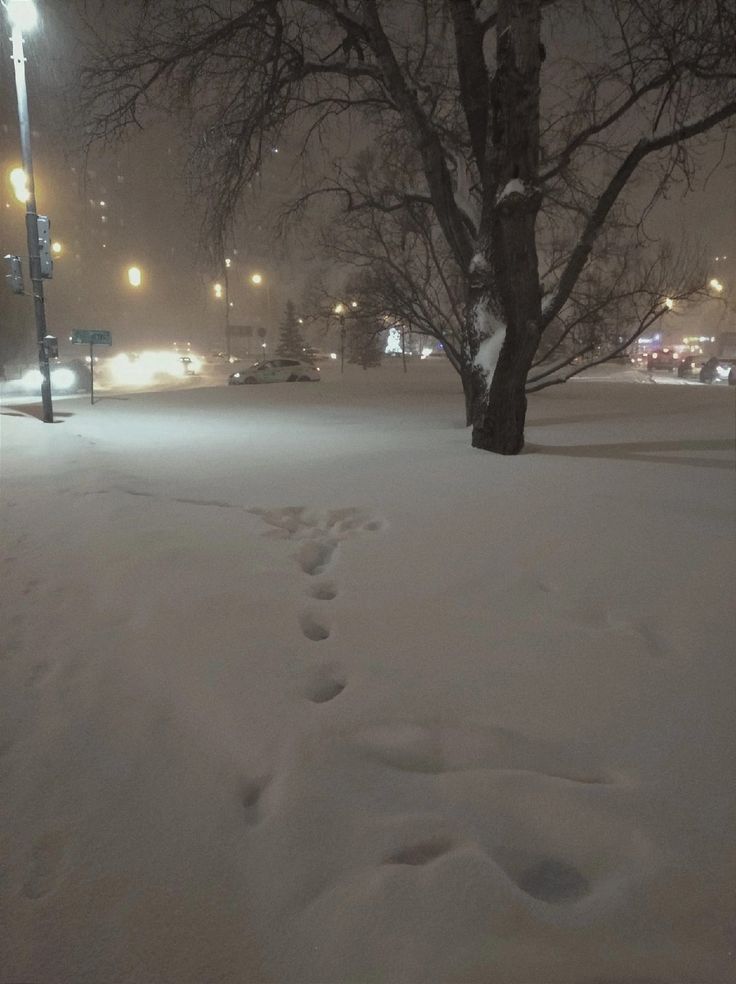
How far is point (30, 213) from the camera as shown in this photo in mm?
13281

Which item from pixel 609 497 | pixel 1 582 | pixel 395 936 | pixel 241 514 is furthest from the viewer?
pixel 609 497

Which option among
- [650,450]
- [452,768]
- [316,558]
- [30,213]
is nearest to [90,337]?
[30,213]

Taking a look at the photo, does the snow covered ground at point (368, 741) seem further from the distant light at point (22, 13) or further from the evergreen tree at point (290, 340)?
the evergreen tree at point (290, 340)

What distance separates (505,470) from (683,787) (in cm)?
528

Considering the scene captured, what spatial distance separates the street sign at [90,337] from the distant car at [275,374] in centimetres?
1597

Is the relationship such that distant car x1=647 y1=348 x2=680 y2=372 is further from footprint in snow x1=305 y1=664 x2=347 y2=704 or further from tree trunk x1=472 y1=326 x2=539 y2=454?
footprint in snow x1=305 y1=664 x2=347 y2=704

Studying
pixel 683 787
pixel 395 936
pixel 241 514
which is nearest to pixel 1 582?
pixel 241 514

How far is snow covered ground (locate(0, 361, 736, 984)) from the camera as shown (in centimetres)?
187

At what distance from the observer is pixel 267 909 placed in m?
1.95

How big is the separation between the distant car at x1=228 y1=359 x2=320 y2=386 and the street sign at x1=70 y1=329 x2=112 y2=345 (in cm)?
1597

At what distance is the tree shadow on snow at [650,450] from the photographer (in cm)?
838

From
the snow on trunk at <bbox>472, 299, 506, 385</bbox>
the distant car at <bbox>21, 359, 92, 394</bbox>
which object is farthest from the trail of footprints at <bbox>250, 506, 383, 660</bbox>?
the distant car at <bbox>21, 359, 92, 394</bbox>

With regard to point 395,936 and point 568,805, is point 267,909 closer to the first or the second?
point 395,936

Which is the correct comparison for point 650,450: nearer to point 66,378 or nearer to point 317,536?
point 317,536
